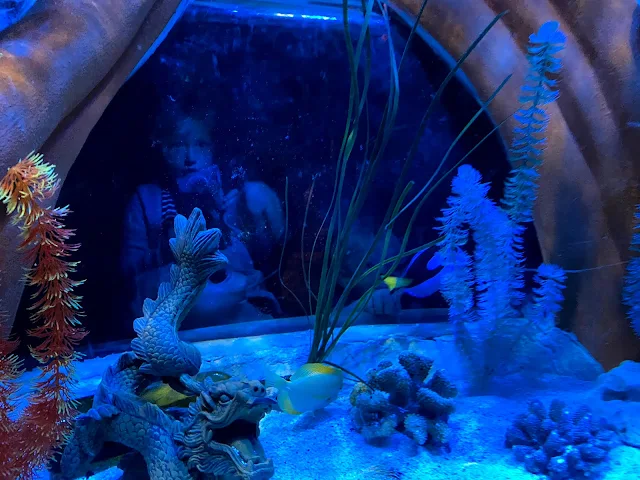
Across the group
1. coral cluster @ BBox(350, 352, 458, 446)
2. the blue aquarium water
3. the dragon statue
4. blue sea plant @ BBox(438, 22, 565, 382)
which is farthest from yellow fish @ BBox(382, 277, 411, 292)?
the dragon statue

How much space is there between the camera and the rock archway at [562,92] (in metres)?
2.83

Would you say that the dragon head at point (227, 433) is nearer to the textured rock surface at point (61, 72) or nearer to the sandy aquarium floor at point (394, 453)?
the sandy aquarium floor at point (394, 453)

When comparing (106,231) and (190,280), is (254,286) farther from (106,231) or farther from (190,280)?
(190,280)

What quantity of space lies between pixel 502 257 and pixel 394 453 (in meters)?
1.53

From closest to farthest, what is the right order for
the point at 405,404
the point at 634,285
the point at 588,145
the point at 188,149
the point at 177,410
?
the point at 177,410
the point at 405,404
the point at 634,285
the point at 588,145
the point at 188,149

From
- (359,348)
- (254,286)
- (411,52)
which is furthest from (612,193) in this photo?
(254,286)

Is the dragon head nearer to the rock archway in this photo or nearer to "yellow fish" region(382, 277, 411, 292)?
the rock archway

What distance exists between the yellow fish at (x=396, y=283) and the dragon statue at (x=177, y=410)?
2250 millimetres

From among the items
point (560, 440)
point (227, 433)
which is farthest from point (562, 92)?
point (227, 433)

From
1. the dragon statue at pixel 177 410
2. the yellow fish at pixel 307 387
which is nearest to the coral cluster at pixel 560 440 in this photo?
the yellow fish at pixel 307 387

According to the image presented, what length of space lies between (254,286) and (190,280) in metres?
1.99

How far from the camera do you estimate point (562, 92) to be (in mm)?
3443

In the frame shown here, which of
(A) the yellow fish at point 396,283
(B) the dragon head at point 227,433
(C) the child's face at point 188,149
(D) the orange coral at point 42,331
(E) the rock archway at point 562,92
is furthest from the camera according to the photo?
(A) the yellow fish at point 396,283

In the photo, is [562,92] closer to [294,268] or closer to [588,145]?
[588,145]
